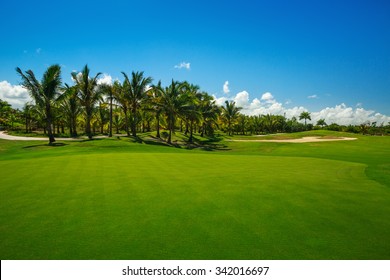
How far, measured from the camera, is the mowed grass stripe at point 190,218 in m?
5.48

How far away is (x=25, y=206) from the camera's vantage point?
815 cm

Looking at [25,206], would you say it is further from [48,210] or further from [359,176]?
[359,176]

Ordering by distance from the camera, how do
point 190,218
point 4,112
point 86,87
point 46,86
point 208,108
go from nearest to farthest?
point 190,218, point 46,86, point 86,87, point 208,108, point 4,112

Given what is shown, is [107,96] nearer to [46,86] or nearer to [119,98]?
[119,98]

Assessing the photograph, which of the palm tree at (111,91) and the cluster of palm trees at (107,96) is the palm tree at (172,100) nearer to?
the cluster of palm trees at (107,96)

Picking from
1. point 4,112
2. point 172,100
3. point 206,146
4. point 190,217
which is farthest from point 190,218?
point 4,112

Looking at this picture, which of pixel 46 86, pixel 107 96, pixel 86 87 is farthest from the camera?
pixel 107 96

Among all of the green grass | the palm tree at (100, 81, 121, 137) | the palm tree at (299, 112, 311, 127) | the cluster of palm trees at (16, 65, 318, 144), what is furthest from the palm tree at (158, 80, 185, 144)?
the palm tree at (299, 112, 311, 127)

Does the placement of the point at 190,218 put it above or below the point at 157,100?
below

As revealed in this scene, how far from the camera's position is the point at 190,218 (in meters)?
7.21

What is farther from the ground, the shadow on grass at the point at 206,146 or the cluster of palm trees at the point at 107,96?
the cluster of palm trees at the point at 107,96

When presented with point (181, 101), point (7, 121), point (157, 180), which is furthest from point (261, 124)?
point (157, 180)

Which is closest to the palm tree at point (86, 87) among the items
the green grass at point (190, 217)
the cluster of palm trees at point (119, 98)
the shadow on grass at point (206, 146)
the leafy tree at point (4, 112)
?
the cluster of palm trees at point (119, 98)

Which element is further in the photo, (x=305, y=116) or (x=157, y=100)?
(x=305, y=116)
